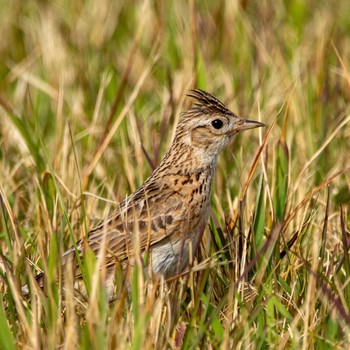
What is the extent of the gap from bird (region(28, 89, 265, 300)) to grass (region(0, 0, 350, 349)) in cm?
15

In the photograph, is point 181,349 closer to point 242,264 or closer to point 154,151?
point 242,264

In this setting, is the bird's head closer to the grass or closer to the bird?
the bird

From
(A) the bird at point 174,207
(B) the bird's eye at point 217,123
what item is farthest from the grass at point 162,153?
(B) the bird's eye at point 217,123

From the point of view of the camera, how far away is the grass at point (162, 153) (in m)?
4.49

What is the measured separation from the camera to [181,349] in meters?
4.33

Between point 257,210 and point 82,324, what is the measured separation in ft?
4.13

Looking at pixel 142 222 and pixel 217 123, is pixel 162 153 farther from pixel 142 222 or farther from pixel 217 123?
pixel 142 222

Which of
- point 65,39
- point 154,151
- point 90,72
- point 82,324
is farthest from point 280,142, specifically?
point 65,39

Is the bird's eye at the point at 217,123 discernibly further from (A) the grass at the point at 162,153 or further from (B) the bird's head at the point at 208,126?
(A) the grass at the point at 162,153

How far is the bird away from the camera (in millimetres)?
5383

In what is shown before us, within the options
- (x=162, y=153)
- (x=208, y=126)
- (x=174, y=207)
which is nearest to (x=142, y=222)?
(x=174, y=207)

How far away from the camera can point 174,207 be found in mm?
5613

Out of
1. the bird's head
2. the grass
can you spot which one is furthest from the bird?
the grass

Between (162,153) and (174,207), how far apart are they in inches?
48.3
